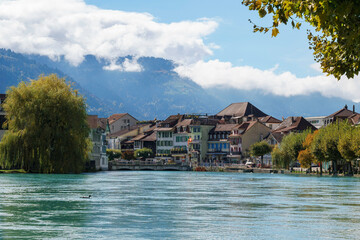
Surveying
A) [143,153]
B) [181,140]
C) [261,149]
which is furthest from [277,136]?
[143,153]

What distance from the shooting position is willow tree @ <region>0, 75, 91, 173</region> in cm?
7762

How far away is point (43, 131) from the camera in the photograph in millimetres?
77750

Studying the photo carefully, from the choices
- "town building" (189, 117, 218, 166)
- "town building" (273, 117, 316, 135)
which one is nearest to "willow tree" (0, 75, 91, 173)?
"town building" (273, 117, 316, 135)

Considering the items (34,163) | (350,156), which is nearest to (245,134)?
(350,156)

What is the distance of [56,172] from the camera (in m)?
77.8

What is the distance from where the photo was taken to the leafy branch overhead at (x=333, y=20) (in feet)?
40.6

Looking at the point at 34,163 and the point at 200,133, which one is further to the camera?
the point at 200,133

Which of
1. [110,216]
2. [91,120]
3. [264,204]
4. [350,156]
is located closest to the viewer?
[110,216]

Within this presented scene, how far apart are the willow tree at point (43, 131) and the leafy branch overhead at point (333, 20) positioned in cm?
6495

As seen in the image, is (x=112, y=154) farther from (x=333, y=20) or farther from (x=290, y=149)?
(x=333, y=20)

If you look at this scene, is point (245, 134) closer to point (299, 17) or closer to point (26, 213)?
point (26, 213)

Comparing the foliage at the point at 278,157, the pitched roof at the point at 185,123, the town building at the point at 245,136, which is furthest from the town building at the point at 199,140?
the foliage at the point at 278,157

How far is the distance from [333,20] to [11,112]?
70.5m

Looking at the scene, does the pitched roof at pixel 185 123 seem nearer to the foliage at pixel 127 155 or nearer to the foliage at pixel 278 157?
the foliage at pixel 127 155
